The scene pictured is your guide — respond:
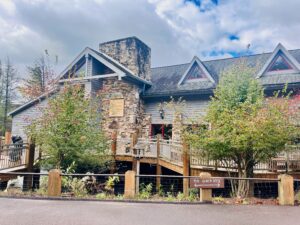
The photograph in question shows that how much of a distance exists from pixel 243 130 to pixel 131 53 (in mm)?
11825

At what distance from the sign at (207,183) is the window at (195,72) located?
33.3 feet

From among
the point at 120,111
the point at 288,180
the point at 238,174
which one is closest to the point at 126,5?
the point at 120,111

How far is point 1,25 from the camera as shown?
2361 cm

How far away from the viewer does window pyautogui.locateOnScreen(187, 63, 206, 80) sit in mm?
16781

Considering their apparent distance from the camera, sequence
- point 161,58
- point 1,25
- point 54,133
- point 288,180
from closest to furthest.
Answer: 1. point 288,180
2. point 54,133
3. point 1,25
4. point 161,58

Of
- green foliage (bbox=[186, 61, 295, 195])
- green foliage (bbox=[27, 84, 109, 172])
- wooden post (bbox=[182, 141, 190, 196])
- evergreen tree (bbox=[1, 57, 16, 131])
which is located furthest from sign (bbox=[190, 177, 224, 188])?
evergreen tree (bbox=[1, 57, 16, 131])

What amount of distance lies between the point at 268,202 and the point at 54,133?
820 centimetres

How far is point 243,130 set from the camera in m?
8.31

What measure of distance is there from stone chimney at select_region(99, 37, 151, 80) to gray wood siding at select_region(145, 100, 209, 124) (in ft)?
8.25

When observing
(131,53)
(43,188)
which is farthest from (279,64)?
(43,188)

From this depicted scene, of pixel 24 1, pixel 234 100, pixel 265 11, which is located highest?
pixel 24 1

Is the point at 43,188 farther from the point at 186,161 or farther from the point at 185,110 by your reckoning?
the point at 185,110

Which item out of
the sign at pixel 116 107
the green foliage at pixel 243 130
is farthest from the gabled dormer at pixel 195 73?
the green foliage at pixel 243 130

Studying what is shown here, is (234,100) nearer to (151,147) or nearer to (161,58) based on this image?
(151,147)
